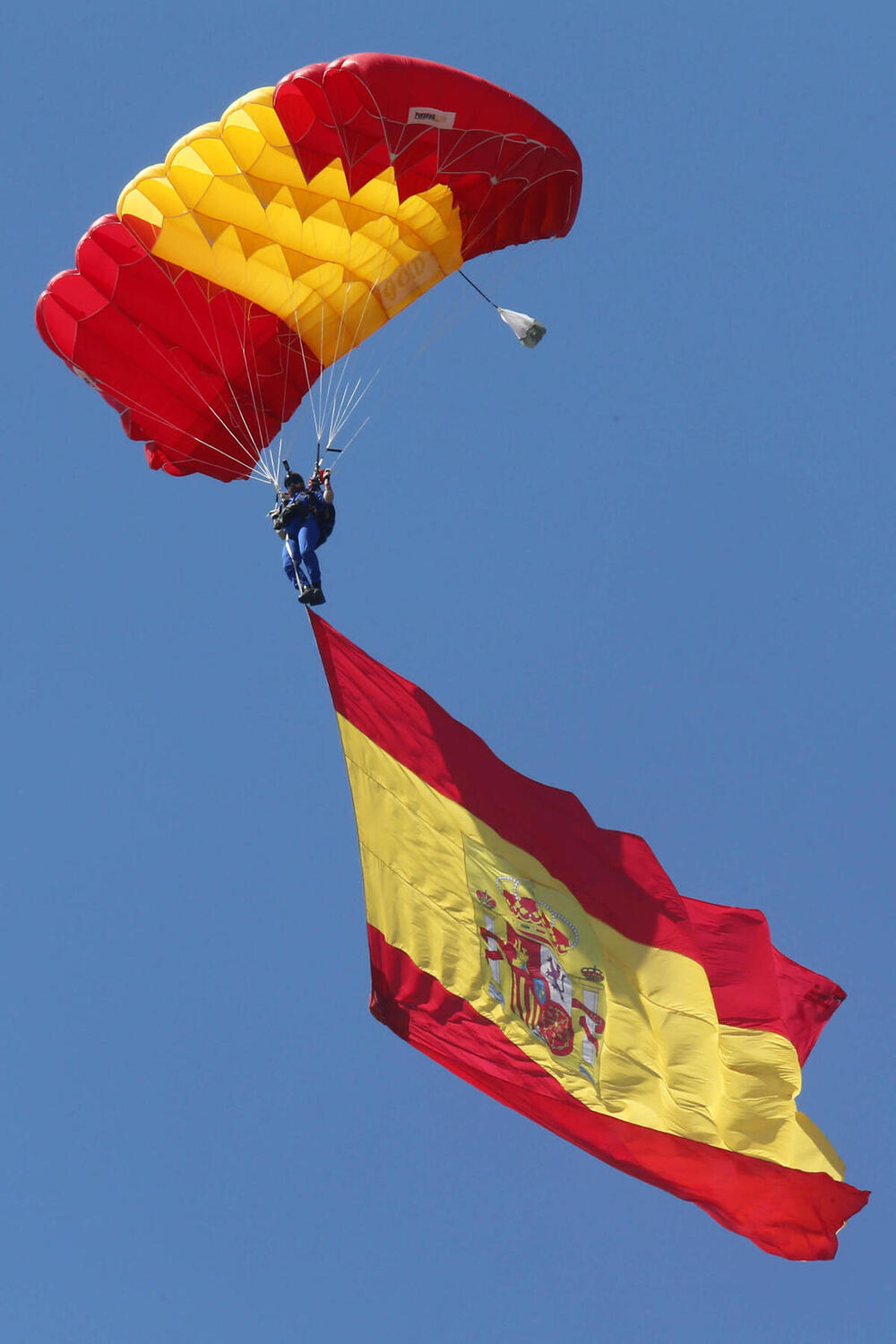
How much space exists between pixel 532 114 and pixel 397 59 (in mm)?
1255

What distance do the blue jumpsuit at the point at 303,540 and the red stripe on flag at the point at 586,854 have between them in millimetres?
390

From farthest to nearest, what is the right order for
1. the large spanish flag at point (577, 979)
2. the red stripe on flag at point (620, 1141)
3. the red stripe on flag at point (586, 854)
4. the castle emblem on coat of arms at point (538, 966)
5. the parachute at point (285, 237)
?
the castle emblem on coat of arms at point (538, 966) → the parachute at point (285, 237) → the red stripe on flag at point (586, 854) → the large spanish flag at point (577, 979) → the red stripe on flag at point (620, 1141)

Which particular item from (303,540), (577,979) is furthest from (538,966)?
(303,540)

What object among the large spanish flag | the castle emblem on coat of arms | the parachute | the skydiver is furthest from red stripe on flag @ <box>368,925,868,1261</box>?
the parachute

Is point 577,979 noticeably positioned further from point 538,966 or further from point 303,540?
point 303,540

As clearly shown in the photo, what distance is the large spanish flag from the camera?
44.2ft

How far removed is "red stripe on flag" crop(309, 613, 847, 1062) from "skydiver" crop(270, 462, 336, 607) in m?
0.33

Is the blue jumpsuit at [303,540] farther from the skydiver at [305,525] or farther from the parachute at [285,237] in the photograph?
the parachute at [285,237]

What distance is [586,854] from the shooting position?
46.0ft

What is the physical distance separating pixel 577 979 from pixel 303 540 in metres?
3.63

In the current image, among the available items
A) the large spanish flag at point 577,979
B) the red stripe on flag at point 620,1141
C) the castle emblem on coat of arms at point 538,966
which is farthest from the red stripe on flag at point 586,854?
the red stripe on flag at point 620,1141

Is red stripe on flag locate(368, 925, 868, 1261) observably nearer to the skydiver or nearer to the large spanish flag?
the large spanish flag

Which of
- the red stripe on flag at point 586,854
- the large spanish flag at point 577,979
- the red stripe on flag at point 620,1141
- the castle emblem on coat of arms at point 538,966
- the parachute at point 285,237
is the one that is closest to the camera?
the red stripe on flag at point 620,1141

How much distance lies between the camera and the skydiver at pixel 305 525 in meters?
14.4
